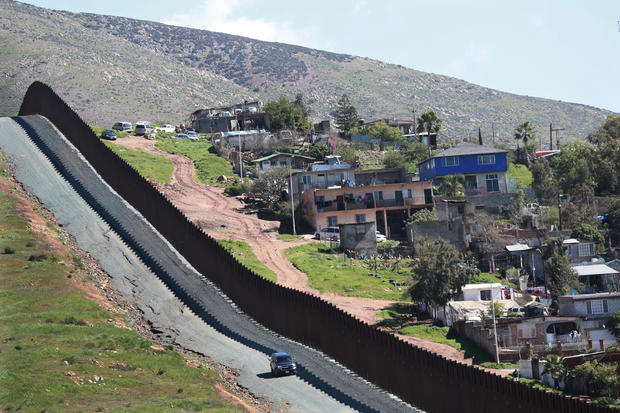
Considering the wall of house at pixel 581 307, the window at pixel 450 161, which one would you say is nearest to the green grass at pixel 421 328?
the wall of house at pixel 581 307

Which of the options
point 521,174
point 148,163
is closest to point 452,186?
point 521,174

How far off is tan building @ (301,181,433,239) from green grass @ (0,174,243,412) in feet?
154

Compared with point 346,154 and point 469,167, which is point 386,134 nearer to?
point 346,154

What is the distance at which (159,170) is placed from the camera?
11325 cm

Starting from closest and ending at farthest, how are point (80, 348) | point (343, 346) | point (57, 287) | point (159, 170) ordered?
point (80, 348) < point (343, 346) < point (57, 287) < point (159, 170)

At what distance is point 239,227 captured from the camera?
9456cm

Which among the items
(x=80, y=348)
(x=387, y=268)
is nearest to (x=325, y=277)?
(x=387, y=268)

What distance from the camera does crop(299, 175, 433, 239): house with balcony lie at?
325 ft

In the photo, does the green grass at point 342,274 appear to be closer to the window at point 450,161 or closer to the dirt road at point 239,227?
the dirt road at point 239,227

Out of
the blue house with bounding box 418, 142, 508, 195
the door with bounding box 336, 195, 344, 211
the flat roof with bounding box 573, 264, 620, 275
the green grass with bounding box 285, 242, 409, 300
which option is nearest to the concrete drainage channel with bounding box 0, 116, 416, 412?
the green grass with bounding box 285, 242, 409, 300

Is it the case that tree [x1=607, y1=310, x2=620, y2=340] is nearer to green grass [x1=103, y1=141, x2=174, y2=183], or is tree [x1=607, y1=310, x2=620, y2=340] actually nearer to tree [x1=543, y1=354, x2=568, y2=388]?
tree [x1=543, y1=354, x2=568, y2=388]

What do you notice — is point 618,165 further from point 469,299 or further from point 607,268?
point 469,299

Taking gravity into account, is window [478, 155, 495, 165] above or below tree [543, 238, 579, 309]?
above

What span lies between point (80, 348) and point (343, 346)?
1280cm
